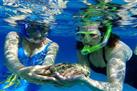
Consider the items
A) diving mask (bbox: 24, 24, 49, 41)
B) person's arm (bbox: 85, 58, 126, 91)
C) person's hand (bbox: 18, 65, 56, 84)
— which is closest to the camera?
person's hand (bbox: 18, 65, 56, 84)

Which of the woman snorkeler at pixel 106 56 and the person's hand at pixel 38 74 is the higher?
the person's hand at pixel 38 74

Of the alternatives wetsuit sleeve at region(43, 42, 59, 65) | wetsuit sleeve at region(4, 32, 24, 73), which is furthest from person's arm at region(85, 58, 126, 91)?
wetsuit sleeve at region(4, 32, 24, 73)

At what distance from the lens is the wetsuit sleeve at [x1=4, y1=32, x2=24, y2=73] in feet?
23.2

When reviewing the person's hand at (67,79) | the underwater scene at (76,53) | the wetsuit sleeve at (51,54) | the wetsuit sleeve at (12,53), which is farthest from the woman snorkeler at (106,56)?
the wetsuit sleeve at (12,53)

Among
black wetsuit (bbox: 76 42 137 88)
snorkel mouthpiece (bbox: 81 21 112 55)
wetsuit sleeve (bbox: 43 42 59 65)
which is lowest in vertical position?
black wetsuit (bbox: 76 42 137 88)

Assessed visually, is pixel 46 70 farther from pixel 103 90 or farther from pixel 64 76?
pixel 103 90

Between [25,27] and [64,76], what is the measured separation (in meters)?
5.09

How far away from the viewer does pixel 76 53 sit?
31.1 ft

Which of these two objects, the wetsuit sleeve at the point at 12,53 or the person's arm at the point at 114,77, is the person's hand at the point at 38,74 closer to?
the wetsuit sleeve at the point at 12,53

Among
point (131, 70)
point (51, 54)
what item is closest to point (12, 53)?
point (51, 54)

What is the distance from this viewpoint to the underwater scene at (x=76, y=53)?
19.7ft

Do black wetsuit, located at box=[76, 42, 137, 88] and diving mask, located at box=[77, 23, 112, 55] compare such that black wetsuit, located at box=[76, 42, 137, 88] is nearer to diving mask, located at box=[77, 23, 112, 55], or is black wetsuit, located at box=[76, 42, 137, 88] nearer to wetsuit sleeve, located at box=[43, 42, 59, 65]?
diving mask, located at box=[77, 23, 112, 55]

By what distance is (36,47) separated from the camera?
1030cm

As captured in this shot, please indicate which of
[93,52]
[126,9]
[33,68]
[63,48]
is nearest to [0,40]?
[63,48]
